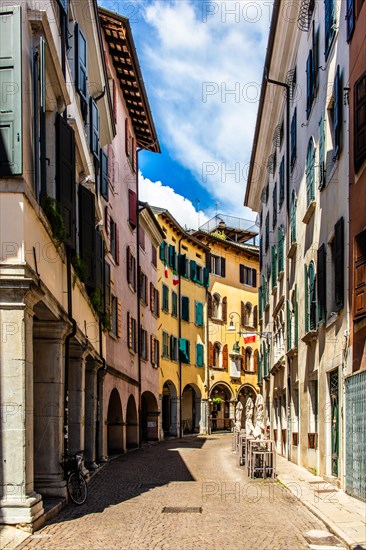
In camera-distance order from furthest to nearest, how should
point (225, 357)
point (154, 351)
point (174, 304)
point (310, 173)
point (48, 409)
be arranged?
point (225, 357) < point (174, 304) < point (154, 351) < point (310, 173) < point (48, 409)

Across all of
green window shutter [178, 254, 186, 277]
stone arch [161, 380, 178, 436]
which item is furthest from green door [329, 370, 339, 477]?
green window shutter [178, 254, 186, 277]

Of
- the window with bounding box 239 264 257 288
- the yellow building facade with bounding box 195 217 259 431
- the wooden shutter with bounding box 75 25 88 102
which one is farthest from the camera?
the window with bounding box 239 264 257 288

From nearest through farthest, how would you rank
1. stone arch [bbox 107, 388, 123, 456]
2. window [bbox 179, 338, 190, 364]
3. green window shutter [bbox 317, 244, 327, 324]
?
A: green window shutter [bbox 317, 244, 327, 324] < stone arch [bbox 107, 388, 123, 456] < window [bbox 179, 338, 190, 364]

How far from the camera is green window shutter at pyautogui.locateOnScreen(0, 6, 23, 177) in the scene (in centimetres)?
1061

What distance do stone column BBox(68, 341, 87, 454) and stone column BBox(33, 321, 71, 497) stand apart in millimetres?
3501

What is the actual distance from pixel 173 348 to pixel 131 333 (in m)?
14.8

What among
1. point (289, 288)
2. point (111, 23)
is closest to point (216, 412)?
point (289, 288)

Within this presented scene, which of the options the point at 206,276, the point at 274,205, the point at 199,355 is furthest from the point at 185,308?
the point at 274,205

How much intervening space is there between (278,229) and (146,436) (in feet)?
49.9

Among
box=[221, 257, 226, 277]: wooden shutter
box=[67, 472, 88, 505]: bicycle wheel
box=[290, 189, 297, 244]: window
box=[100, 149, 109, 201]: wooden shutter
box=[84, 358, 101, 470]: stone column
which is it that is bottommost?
box=[67, 472, 88, 505]: bicycle wheel

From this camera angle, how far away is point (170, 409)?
46.7 meters

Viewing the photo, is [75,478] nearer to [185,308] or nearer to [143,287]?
[143,287]

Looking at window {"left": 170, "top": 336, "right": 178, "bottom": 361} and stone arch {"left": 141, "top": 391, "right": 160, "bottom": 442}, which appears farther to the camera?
window {"left": 170, "top": 336, "right": 178, "bottom": 361}

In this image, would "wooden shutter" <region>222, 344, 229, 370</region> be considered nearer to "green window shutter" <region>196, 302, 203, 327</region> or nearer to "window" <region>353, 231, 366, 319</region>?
"green window shutter" <region>196, 302, 203, 327</region>
